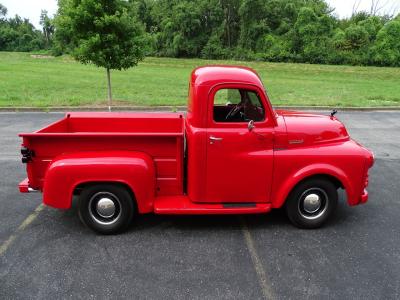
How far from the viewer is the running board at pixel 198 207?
4.20 meters

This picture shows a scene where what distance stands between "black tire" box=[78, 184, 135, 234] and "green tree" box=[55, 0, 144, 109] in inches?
350

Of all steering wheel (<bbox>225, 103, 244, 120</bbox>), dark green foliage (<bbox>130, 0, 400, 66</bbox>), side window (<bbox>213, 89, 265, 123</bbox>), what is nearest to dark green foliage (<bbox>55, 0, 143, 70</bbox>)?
side window (<bbox>213, 89, 265, 123</bbox>)

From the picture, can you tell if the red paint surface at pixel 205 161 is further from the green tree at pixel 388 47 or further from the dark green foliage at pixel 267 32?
the green tree at pixel 388 47

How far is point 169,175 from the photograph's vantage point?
436 cm

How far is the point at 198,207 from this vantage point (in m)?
4.27

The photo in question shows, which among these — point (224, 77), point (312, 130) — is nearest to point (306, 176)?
point (312, 130)

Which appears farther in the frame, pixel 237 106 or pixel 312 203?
pixel 237 106

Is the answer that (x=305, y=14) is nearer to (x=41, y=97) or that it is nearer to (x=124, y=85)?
(x=124, y=85)

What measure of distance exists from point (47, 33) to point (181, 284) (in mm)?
110383

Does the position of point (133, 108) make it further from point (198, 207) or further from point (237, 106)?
point (198, 207)

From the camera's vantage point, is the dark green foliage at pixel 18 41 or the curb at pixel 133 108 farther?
the dark green foliage at pixel 18 41

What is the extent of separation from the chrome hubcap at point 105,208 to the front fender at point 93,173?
0.25 metres

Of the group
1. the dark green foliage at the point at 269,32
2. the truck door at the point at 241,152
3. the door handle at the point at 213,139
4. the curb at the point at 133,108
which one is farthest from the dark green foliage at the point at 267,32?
the door handle at the point at 213,139

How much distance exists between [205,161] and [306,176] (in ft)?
4.00
